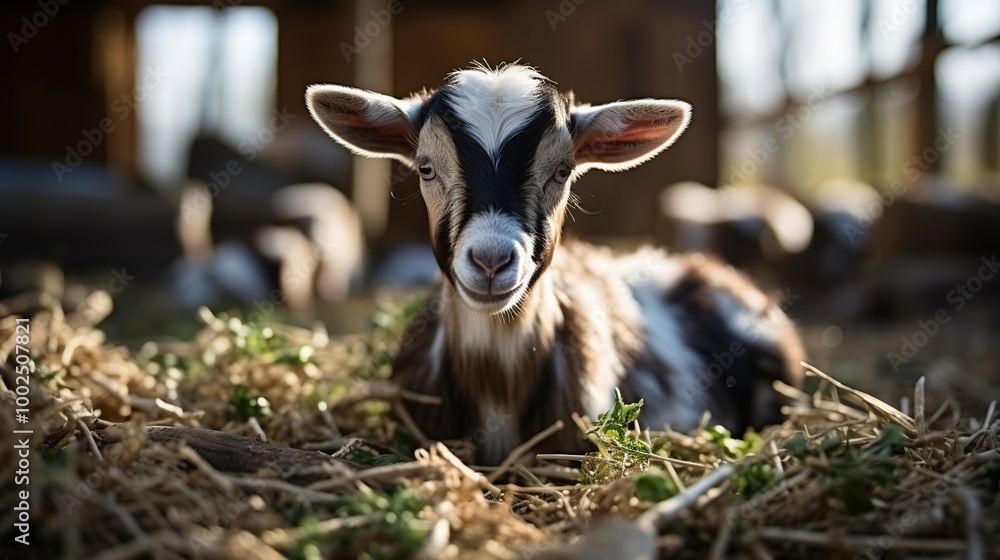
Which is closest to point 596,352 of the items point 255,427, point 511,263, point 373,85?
point 511,263

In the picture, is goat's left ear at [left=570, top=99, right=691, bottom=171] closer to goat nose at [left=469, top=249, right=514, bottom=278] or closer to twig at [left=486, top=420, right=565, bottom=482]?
goat nose at [left=469, top=249, right=514, bottom=278]

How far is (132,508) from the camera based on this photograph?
1937 mm

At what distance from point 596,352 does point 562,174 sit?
0.72m

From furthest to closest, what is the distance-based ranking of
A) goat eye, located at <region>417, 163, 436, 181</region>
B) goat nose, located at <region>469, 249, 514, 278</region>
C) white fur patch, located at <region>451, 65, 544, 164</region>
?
goat eye, located at <region>417, 163, 436, 181</region> → white fur patch, located at <region>451, 65, 544, 164</region> → goat nose, located at <region>469, 249, 514, 278</region>

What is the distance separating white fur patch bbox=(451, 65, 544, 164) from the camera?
2949 mm

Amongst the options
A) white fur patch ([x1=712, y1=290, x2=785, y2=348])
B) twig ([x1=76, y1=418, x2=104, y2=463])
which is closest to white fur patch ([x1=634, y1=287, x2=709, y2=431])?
white fur patch ([x1=712, y1=290, x2=785, y2=348])

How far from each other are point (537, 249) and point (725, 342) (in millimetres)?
1724

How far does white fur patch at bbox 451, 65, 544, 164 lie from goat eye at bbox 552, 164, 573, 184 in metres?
0.22

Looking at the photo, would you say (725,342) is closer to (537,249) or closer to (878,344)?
(537,249)

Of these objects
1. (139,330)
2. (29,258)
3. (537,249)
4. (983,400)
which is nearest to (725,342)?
(983,400)

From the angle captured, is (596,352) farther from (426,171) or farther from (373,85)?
(373,85)

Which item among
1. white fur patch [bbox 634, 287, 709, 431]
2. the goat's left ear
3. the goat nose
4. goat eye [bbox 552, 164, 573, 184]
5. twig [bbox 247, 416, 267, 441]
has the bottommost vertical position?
white fur patch [bbox 634, 287, 709, 431]

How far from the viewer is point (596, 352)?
131 inches

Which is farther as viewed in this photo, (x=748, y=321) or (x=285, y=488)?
(x=748, y=321)
